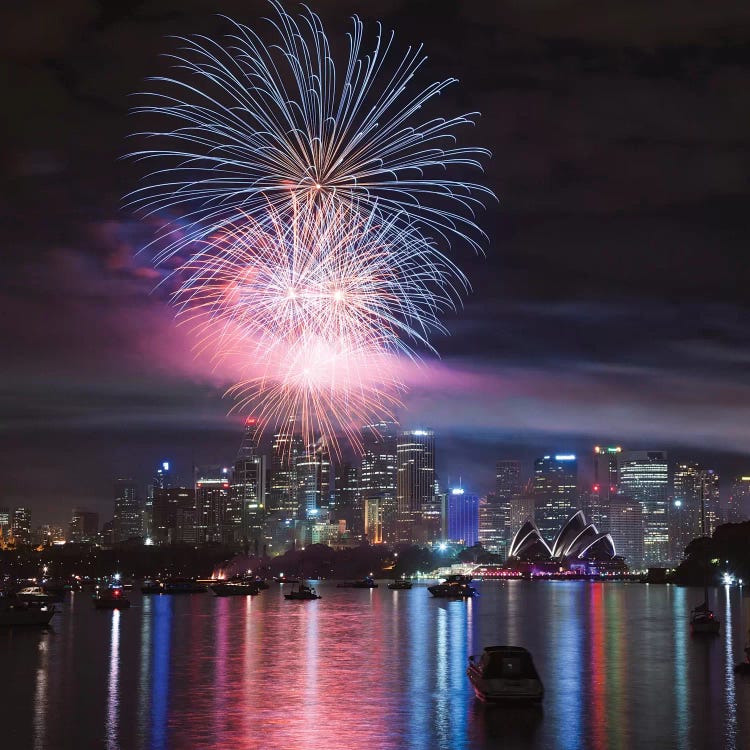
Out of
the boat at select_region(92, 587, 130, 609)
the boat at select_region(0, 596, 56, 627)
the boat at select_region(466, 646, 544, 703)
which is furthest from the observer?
the boat at select_region(92, 587, 130, 609)

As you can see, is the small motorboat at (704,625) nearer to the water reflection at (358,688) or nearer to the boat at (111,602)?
the water reflection at (358,688)

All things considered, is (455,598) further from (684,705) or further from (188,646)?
(684,705)

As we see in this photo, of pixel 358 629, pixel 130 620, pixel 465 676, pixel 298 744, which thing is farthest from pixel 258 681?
pixel 130 620

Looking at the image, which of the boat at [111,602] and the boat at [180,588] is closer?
the boat at [111,602]

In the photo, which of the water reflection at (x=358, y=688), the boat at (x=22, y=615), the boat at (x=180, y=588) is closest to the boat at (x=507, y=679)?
the water reflection at (x=358, y=688)

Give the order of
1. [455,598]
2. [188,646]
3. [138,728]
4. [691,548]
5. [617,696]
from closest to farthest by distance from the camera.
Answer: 1. [138,728]
2. [617,696]
3. [188,646]
4. [455,598]
5. [691,548]

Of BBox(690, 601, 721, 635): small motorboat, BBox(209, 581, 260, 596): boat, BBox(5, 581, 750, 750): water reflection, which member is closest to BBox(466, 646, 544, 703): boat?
BBox(5, 581, 750, 750): water reflection

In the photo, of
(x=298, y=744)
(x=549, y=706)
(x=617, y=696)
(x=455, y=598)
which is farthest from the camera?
(x=455, y=598)

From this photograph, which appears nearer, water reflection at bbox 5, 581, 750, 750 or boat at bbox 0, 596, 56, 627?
water reflection at bbox 5, 581, 750, 750

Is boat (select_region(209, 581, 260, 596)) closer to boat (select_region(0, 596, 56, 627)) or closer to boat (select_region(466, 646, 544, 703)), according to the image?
boat (select_region(0, 596, 56, 627))
